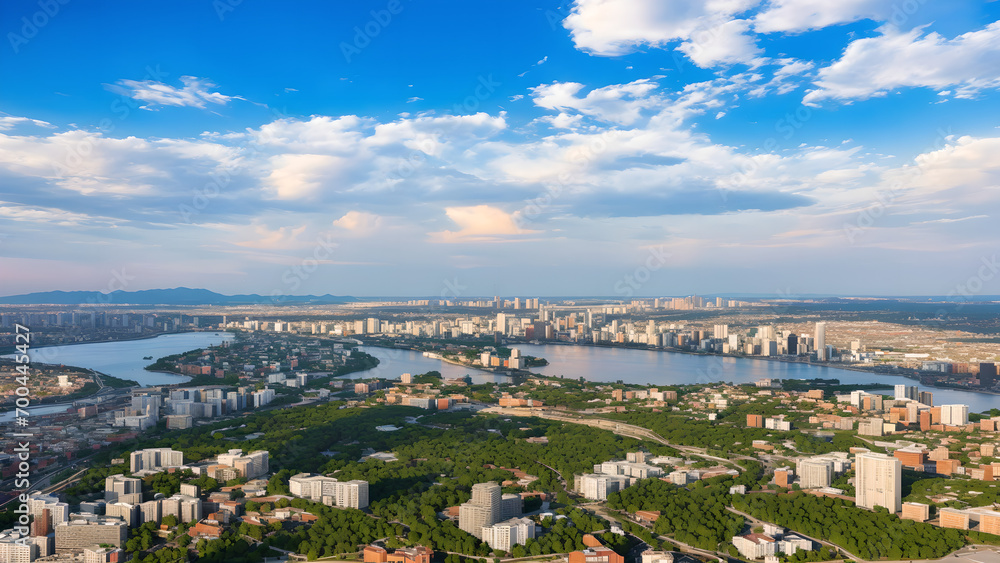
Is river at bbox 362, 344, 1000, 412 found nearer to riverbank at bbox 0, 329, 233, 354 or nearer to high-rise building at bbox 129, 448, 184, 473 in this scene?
riverbank at bbox 0, 329, 233, 354

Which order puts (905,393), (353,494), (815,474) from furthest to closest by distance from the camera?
1. (905,393)
2. (815,474)
3. (353,494)

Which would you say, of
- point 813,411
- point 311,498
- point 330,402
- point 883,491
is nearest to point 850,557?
point 883,491

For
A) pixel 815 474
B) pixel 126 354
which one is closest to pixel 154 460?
pixel 815 474

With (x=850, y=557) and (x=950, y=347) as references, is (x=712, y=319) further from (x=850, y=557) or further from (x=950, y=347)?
(x=850, y=557)

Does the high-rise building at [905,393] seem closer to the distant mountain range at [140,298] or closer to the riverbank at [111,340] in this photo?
the riverbank at [111,340]

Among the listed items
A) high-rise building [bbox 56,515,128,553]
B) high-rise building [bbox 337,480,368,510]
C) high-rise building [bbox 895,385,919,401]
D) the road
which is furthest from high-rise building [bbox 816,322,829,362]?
high-rise building [bbox 56,515,128,553]

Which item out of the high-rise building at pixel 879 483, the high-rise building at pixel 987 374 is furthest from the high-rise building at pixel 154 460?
the high-rise building at pixel 987 374

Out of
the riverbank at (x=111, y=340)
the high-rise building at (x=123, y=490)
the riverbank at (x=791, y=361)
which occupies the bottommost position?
the riverbank at (x=791, y=361)

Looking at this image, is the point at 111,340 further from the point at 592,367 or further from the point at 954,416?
the point at 954,416
